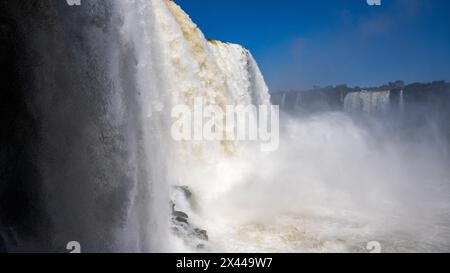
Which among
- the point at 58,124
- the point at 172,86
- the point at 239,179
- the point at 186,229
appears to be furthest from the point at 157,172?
the point at 239,179

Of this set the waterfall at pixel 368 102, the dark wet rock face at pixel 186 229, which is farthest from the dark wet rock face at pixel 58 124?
the waterfall at pixel 368 102

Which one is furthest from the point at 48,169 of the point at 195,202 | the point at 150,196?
the point at 195,202

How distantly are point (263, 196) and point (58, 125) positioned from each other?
776cm

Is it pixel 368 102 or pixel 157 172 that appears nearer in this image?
pixel 157 172

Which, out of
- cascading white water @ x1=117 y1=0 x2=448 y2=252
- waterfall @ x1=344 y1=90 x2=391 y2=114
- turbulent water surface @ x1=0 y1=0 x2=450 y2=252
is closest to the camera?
turbulent water surface @ x1=0 y1=0 x2=450 y2=252

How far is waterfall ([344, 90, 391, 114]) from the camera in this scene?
3644cm

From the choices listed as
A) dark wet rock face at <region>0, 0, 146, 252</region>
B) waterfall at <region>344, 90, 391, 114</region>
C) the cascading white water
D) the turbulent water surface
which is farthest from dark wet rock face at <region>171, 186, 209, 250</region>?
waterfall at <region>344, 90, 391, 114</region>

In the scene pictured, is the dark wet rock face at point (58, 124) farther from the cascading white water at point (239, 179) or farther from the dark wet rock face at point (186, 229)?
the dark wet rock face at point (186, 229)

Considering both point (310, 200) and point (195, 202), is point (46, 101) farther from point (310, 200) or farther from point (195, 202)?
point (310, 200)

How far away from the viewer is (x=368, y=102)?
3741cm

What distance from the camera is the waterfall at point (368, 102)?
36438 mm

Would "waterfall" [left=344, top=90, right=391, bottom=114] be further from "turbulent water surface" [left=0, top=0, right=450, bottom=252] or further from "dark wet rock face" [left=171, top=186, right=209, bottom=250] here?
"dark wet rock face" [left=171, top=186, right=209, bottom=250]

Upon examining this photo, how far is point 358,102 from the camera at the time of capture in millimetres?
37906

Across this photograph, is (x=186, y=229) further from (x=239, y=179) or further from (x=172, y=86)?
(x=172, y=86)
